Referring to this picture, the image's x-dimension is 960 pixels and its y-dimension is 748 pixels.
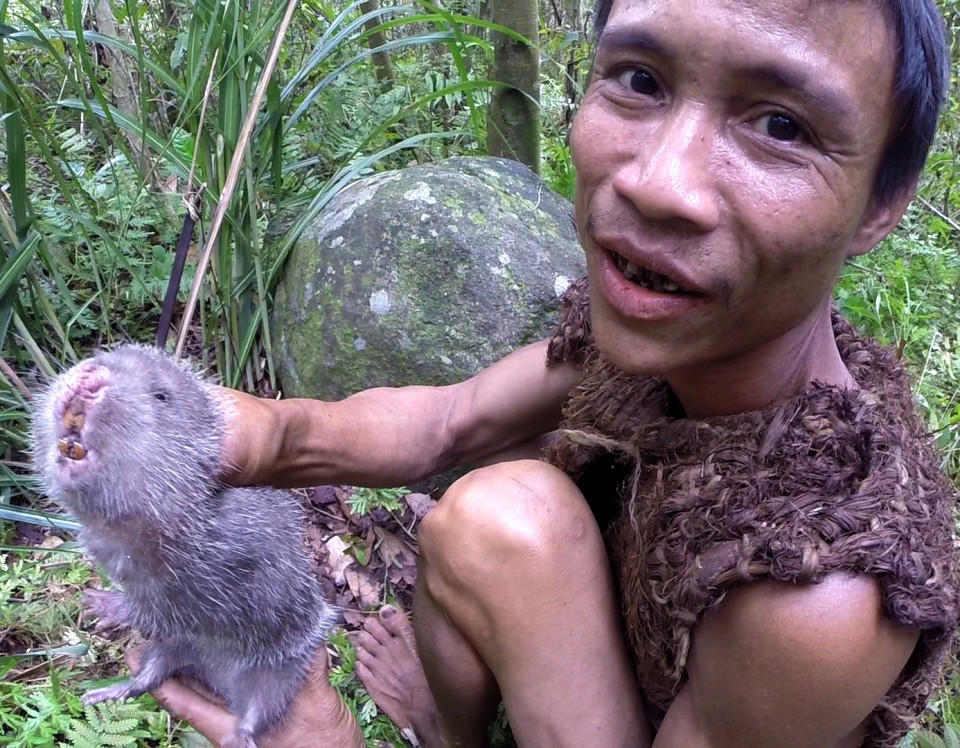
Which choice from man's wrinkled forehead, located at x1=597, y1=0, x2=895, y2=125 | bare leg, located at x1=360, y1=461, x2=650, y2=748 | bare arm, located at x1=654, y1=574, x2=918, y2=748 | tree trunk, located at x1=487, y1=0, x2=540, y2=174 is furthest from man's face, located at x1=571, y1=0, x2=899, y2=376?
tree trunk, located at x1=487, y1=0, x2=540, y2=174

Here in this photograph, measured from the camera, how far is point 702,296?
4.25 ft

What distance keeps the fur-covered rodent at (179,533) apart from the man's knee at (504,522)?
0.41 meters

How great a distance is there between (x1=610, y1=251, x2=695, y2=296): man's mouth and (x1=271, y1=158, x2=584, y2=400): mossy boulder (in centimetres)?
149

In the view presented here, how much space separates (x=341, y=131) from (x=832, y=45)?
8.70 feet

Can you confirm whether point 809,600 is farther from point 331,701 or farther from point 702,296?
point 331,701

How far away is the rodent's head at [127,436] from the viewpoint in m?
1.46

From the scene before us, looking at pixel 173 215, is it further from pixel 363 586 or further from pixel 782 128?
pixel 782 128

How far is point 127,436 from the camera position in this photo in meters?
1.48

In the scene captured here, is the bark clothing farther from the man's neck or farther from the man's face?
the man's face

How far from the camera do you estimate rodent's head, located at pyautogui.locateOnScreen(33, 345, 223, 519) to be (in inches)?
57.5

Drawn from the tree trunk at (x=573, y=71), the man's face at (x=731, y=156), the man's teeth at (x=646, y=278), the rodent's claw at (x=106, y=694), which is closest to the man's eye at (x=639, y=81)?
the man's face at (x=731, y=156)

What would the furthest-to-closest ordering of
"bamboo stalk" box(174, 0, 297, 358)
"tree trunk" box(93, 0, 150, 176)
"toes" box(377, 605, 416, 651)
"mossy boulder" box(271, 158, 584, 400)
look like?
"tree trunk" box(93, 0, 150, 176) → "mossy boulder" box(271, 158, 584, 400) → "toes" box(377, 605, 416, 651) → "bamboo stalk" box(174, 0, 297, 358)

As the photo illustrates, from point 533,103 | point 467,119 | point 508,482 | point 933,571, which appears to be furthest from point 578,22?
point 933,571

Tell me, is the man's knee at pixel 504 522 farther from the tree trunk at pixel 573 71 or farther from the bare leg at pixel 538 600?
the tree trunk at pixel 573 71
